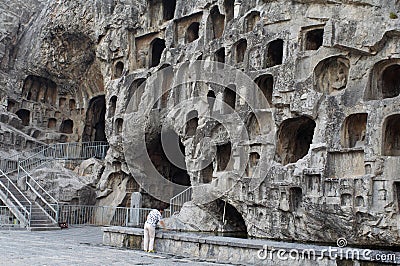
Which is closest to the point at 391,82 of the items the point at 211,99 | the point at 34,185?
the point at 211,99

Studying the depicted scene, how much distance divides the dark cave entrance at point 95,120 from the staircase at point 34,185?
291 cm

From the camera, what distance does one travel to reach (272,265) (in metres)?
11.8

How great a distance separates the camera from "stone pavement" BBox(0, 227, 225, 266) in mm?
12305

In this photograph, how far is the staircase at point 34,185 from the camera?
73.9 feet

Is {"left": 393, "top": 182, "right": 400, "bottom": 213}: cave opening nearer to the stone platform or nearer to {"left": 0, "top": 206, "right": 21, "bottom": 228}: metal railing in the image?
the stone platform

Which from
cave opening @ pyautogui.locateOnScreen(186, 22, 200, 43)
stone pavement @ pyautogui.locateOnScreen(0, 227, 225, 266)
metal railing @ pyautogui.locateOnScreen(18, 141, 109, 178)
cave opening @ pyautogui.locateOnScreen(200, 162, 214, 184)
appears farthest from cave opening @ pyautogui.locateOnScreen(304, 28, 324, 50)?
metal railing @ pyautogui.locateOnScreen(18, 141, 109, 178)

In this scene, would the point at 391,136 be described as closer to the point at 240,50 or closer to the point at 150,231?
the point at 240,50

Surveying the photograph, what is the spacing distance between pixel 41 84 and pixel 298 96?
2352cm

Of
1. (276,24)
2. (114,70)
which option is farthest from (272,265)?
(114,70)

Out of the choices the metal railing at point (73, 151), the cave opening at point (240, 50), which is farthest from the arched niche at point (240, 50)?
the metal railing at point (73, 151)

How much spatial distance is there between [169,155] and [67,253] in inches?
553

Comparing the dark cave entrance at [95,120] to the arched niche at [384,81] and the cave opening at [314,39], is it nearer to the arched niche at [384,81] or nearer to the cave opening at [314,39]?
the cave opening at [314,39]

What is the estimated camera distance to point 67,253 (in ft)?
46.1

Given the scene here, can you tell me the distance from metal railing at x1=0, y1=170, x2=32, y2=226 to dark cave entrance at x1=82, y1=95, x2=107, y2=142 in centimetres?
1019
